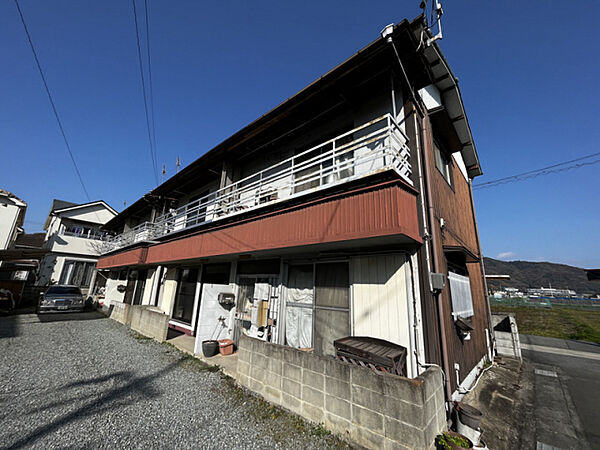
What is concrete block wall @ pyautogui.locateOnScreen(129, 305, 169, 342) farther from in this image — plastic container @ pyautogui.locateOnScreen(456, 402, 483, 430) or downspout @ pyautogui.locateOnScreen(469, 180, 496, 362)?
downspout @ pyautogui.locateOnScreen(469, 180, 496, 362)

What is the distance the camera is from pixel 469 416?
3.48 metres

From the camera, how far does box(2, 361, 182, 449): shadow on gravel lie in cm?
347

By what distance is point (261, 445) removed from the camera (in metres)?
3.37

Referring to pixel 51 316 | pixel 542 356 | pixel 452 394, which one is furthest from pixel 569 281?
pixel 51 316

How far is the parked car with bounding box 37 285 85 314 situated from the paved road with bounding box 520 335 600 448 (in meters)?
21.4

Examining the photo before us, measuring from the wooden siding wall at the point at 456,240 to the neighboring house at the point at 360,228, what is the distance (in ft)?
0.20

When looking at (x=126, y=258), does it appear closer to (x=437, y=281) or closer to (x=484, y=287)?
(x=437, y=281)

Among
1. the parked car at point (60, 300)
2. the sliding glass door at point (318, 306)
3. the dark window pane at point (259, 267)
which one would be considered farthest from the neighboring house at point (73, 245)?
the sliding glass door at point (318, 306)

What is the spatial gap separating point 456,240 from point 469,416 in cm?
457

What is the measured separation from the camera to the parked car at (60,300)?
44.0 feet

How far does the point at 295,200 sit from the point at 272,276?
2786 millimetres

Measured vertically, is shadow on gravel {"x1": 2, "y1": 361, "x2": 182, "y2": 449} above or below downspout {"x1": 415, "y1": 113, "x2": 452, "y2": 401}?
below

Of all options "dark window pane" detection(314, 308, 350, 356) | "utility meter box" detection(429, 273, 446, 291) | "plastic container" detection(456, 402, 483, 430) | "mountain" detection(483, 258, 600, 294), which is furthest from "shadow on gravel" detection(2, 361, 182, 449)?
"mountain" detection(483, 258, 600, 294)

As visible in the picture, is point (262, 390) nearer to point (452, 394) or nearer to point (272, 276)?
point (272, 276)
